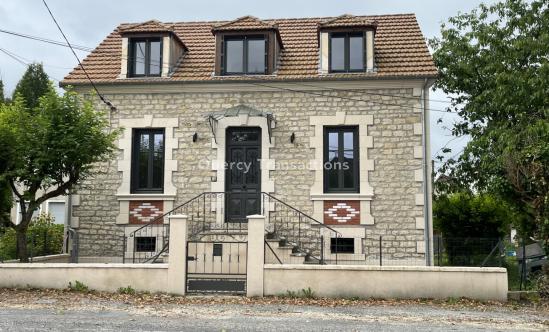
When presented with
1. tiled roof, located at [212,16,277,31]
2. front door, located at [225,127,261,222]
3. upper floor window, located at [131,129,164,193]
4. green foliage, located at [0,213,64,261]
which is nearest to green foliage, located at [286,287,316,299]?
front door, located at [225,127,261,222]

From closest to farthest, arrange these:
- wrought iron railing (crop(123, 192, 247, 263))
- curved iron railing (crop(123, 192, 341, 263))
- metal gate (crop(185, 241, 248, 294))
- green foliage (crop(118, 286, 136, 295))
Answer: green foliage (crop(118, 286, 136, 295)) < metal gate (crop(185, 241, 248, 294)) < curved iron railing (crop(123, 192, 341, 263)) < wrought iron railing (crop(123, 192, 247, 263))

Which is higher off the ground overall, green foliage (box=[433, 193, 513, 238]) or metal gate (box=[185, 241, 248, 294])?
green foliage (box=[433, 193, 513, 238])

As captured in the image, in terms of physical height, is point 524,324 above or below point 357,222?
below

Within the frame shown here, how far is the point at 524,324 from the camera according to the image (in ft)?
27.7

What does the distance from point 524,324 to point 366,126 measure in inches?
247

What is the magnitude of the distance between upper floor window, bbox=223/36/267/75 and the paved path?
6564mm

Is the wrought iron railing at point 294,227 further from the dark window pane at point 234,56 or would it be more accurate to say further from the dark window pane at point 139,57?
the dark window pane at point 139,57

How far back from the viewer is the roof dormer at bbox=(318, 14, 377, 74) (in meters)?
13.8

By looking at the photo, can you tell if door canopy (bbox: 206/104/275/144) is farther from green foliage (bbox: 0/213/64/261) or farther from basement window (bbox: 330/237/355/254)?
green foliage (bbox: 0/213/64/261)

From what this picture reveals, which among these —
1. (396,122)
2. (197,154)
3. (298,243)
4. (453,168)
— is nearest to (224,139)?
(197,154)

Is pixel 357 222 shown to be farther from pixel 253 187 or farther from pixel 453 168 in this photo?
pixel 453 168

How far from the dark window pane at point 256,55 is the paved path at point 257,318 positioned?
6.58 meters

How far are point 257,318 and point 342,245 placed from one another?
16.5 ft

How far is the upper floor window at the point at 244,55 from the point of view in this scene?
14.2 m
